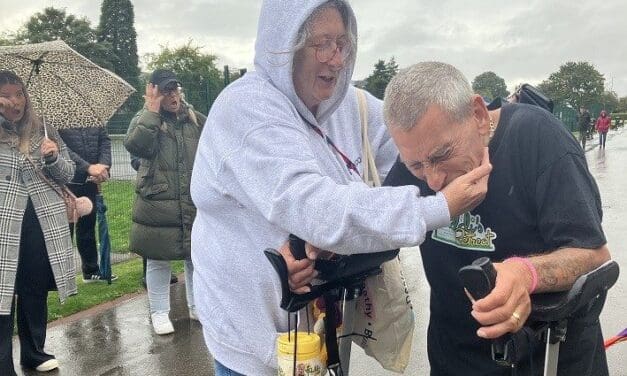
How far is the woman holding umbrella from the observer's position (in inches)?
161

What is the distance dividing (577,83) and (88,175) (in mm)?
77052

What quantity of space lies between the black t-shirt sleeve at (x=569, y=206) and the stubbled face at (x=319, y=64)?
0.68 metres

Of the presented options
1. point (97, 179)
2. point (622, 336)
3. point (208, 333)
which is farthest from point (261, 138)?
point (97, 179)

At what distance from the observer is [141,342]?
514cm

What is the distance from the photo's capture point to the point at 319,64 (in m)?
1.82

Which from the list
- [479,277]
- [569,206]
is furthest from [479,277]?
[569,206]

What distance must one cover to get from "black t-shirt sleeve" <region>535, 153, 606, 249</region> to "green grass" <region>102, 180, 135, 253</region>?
25.8ft

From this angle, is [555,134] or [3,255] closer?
[555,134]

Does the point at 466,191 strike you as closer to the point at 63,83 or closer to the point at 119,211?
the point at 63,83

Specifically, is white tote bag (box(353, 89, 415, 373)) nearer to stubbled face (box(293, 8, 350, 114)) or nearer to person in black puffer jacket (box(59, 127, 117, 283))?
stubbled face (box(293, 8, 350, 114))

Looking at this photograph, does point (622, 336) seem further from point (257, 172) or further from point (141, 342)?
point (141, 342)

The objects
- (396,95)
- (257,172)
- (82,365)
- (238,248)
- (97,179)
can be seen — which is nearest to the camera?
(257,172)

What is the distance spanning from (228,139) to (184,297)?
4.98 meters

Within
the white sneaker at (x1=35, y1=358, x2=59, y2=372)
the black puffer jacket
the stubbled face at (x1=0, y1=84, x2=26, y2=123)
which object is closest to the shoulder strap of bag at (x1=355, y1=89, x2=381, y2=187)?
the stubbled face at (x1=0, y1=84, x2=26, y2=123)
